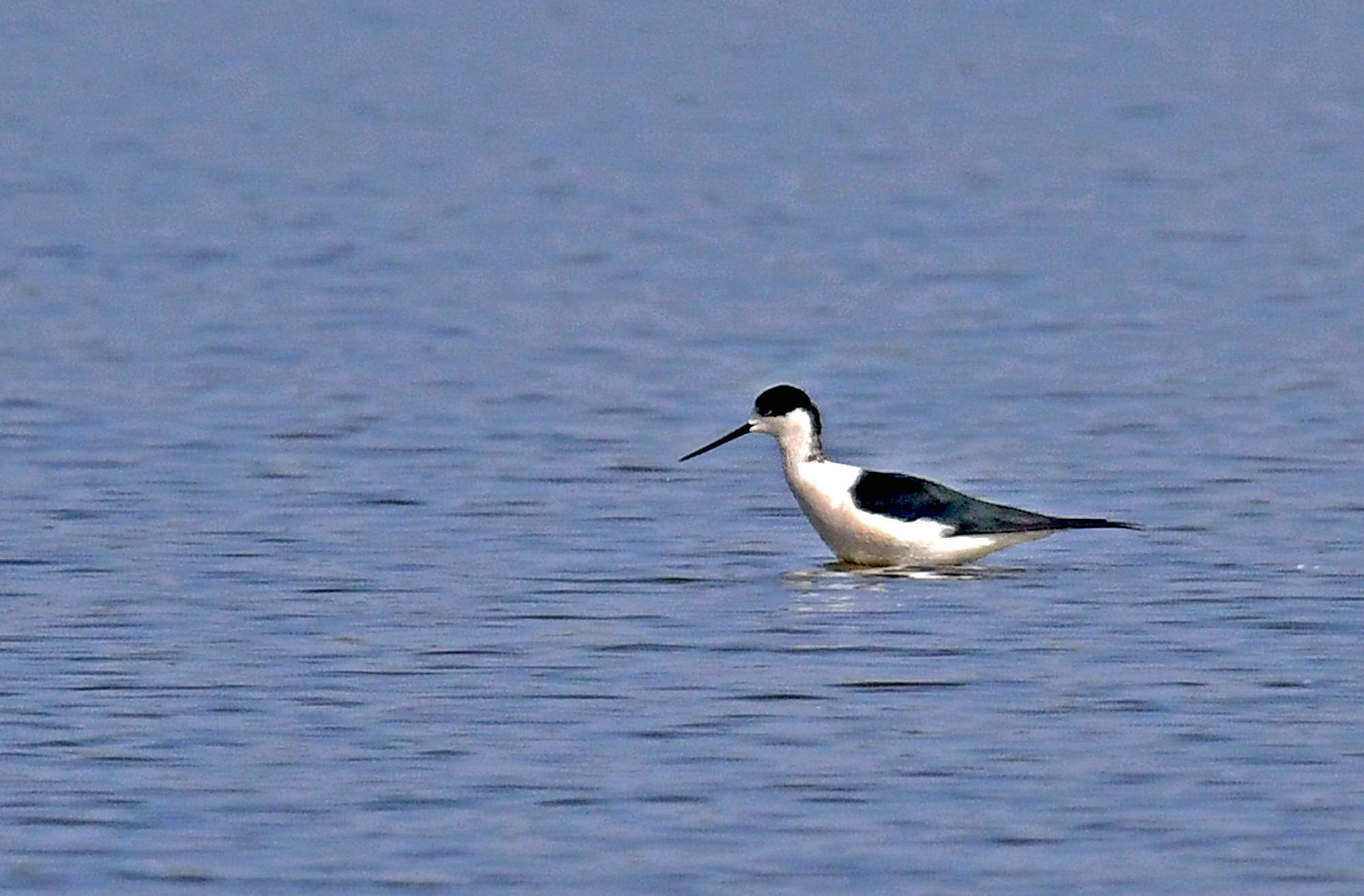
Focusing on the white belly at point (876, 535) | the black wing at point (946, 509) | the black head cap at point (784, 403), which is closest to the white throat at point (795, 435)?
the black head cap at point (784, 403)

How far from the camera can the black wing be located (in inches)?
599

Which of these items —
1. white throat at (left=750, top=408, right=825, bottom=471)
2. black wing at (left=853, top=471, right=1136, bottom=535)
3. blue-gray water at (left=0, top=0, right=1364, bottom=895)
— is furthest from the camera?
white throat at (left=750, top=408, right=825, bottom=471)

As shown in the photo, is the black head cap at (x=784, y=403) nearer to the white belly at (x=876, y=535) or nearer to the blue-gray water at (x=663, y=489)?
the white belly at (x=876, y=535)

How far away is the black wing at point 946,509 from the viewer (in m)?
15.2

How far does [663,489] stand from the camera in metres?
17.4

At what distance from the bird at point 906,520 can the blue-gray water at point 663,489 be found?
11.6 inches

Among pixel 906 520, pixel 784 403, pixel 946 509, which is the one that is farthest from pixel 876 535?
pixel 784 403

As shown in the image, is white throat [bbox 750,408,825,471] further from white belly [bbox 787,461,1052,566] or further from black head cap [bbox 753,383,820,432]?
white belly [bbox 787,461,1052,566]

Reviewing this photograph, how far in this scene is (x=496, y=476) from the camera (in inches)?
693

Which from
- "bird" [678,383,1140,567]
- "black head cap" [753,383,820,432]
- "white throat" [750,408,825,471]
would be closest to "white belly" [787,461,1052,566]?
"bird" [678,383,1140,567]

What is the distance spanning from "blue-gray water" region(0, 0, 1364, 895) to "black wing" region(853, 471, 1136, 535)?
0.29 m

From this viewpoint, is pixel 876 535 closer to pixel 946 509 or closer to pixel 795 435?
pixel 946 509

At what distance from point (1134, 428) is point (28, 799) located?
979 cm

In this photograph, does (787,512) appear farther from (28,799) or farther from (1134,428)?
(28,799)
